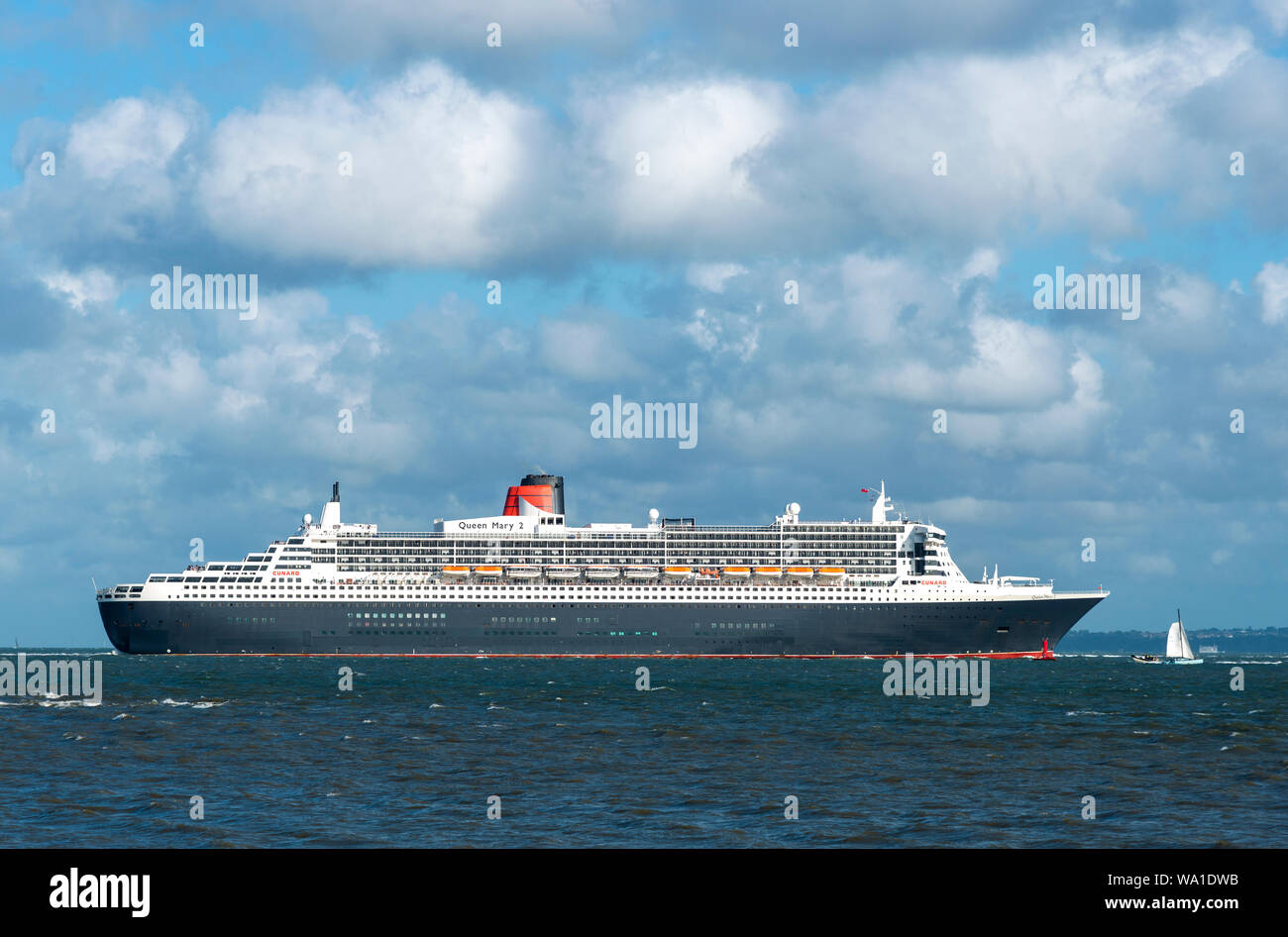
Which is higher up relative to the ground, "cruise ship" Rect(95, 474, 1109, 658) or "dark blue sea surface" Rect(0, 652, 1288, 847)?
"cruise ship" Rect(95, 474, 1109, 658)

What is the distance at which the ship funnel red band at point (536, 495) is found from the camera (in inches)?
5472

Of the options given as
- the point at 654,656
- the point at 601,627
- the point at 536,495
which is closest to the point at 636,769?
the point at 601,627

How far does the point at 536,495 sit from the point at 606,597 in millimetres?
18447

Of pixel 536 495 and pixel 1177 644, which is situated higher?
pixel 536 495

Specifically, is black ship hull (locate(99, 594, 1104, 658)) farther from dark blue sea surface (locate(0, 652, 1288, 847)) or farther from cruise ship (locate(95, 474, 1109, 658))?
dark blue sea surface (locate(0, 652, 1288, 847))

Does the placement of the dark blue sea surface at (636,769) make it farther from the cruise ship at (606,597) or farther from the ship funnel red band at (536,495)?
the ship funnel red band at (536,495)

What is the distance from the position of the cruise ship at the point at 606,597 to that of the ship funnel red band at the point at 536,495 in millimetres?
6387

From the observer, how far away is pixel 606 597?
125562 mm

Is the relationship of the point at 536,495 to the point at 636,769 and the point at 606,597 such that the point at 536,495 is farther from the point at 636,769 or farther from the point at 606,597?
the point at 636,769

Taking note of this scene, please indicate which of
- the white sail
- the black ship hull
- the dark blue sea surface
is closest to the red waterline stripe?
the black ship hull

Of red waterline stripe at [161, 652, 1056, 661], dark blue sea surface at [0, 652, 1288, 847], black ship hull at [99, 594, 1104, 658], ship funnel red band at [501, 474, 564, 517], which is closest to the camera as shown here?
dark blue sea surface at [0, 652, 1288, 847]

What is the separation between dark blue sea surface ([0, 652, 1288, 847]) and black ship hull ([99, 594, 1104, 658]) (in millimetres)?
51012

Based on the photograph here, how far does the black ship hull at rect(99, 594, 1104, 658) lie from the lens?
12269 centimetres
